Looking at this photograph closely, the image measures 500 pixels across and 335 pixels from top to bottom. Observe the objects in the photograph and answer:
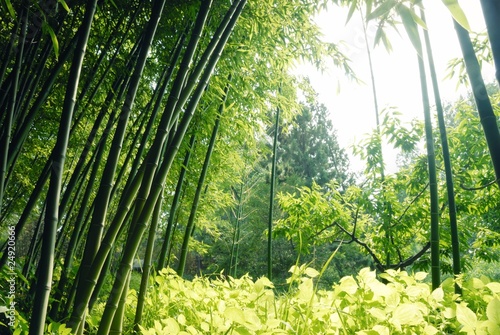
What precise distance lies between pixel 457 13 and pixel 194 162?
3.03 metres

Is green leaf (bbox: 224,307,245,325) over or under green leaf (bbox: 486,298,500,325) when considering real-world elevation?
under

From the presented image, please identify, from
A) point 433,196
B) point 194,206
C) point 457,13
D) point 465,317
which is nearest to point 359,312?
point 465,317

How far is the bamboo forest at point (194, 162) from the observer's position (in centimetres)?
93

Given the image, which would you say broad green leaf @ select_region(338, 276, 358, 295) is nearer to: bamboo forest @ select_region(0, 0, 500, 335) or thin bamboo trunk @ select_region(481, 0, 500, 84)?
bamboo forest @ select_region(0, 0, 500, 335)

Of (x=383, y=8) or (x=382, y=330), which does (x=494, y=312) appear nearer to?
(x=382, y=330)

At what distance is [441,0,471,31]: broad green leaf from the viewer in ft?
1.83

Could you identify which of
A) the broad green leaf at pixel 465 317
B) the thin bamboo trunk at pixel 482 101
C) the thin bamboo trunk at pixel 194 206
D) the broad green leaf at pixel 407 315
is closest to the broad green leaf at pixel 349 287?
the broad green leaf at pixel 407 315

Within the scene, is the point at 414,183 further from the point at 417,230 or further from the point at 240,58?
the point at 240,58

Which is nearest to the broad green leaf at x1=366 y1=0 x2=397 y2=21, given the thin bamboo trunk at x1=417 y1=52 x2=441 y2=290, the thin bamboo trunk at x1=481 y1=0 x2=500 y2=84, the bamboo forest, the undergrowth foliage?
the bamboo forest

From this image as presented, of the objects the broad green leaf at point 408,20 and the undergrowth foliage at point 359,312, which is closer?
the broad green leaf at point 408,20

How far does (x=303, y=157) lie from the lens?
15.1 meters

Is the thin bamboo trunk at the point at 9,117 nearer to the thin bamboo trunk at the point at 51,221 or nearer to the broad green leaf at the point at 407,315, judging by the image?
the thin bamboo trunk at the point at 51,221

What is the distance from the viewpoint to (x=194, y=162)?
135 inches

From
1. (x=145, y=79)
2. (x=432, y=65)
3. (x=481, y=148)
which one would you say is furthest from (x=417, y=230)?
(x=145, y=79)
